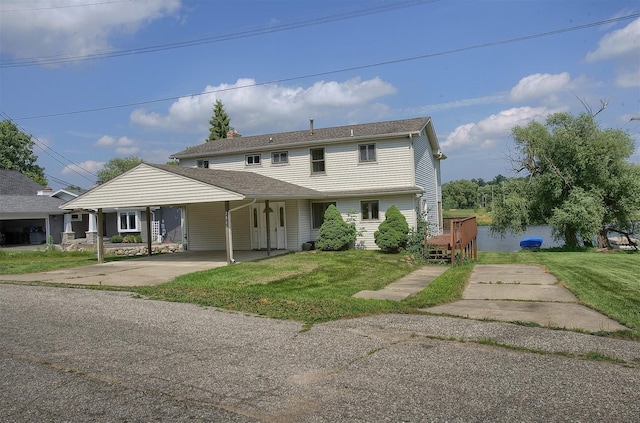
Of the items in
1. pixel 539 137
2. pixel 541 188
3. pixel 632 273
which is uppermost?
pixel 539 137

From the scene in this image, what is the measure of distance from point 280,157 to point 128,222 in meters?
16.1

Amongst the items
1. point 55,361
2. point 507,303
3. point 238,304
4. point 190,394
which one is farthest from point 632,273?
point 55,361

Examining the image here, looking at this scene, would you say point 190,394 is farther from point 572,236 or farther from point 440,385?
point 572,236

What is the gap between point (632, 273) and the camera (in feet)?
44.8

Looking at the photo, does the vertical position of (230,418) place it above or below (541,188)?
below

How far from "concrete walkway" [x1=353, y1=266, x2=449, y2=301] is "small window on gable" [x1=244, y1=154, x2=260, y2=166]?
11.2 metres

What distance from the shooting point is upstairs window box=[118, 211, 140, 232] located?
33031 mm

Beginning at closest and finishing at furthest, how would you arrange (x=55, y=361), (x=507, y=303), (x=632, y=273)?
(x=55, y=361) < (x=507, y=303) < (x=632, y=273)

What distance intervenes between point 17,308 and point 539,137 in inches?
1063

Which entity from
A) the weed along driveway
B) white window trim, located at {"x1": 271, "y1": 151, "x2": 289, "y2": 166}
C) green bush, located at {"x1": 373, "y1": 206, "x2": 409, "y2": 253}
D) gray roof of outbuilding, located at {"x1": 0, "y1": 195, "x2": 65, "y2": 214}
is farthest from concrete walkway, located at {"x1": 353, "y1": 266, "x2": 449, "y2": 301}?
gray roof of outbuilding, located at {"x1": 0, "y1": 195, "x2": 65, "y2": 214}

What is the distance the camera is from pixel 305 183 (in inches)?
872

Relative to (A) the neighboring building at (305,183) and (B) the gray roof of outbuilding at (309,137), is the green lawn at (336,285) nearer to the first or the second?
(A) the neighboring building at (305,183)

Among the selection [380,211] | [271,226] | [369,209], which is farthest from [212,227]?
[380,211]

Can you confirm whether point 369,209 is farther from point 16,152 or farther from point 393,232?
point 16,152
